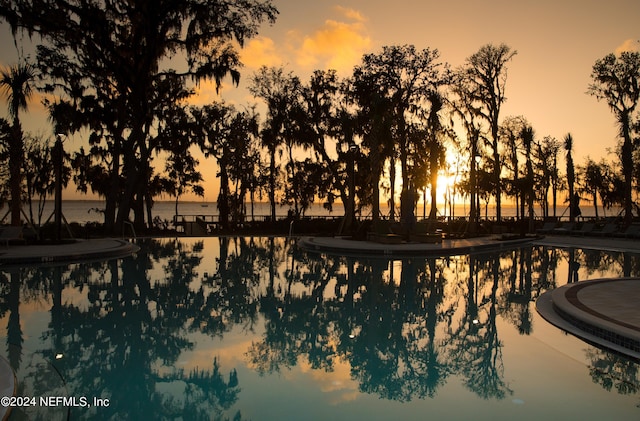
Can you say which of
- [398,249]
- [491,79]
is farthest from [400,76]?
[398,249]

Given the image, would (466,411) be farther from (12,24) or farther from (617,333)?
(12,24)

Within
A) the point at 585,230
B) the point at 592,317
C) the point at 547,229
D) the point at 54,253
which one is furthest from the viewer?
the point at 547,229

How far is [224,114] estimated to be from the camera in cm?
3394

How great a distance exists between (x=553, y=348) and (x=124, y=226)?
24.4 metres

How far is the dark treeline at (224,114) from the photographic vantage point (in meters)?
23.2

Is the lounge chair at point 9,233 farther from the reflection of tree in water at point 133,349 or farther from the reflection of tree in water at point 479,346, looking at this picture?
the reflection of tree in water at point 479,346

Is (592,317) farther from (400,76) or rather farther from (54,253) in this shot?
(400,76)

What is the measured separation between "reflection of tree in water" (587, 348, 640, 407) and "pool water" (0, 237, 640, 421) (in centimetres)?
3

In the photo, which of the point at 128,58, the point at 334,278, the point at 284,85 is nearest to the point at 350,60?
the point at 284,85

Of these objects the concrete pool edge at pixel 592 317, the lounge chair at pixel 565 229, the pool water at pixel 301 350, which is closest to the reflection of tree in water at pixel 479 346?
the pool water at pixel 301 350

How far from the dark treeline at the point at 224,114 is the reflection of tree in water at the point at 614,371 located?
15.1 meters

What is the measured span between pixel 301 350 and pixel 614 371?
3.97 m

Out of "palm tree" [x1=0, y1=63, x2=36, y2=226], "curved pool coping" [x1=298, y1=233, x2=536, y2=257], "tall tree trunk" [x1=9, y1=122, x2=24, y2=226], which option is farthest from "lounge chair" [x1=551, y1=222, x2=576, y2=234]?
"palm tree" [x1=0, y1=63, x2=36, y2=226]

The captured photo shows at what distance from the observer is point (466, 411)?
174 inches
